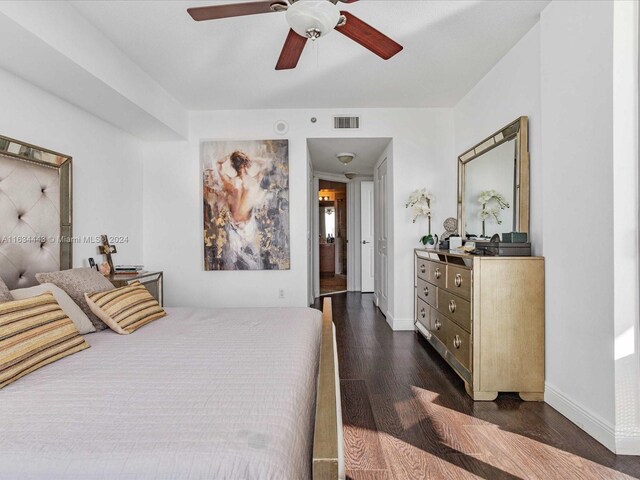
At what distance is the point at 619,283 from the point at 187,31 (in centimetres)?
301

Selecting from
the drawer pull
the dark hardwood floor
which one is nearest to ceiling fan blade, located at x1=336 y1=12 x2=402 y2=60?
the drawer pull

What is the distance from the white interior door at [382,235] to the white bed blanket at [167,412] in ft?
10.2

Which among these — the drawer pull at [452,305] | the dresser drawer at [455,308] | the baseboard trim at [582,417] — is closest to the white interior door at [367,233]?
the dresser drawer at [455,308]

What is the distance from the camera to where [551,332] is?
2238mm

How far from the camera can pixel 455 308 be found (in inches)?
105

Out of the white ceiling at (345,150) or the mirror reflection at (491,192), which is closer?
the mirror reflection at (491,192)

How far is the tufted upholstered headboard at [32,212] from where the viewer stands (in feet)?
7.53

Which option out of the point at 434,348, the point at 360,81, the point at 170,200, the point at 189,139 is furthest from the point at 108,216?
the point at 434,348

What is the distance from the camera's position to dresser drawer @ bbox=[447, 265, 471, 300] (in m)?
2.43

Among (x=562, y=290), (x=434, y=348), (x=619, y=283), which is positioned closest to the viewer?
(x=619, y=283)

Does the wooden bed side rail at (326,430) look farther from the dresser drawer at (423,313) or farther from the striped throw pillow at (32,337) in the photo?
the dresser drawer at (423,313)

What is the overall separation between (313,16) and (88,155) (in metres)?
2.48

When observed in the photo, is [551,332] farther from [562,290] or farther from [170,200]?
[170,200]

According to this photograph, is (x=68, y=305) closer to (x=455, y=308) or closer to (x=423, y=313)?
(x=455, y=308)
